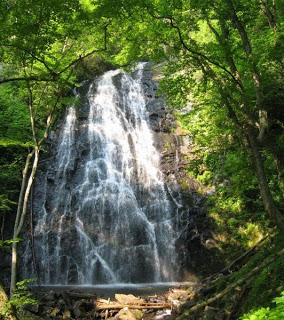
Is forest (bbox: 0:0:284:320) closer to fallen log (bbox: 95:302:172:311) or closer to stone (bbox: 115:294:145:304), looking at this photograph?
fallen log (bbox: 95:302:172:311)

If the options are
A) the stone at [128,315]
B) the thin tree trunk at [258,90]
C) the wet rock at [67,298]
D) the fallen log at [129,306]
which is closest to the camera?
the thin tree trunk at [258,90]

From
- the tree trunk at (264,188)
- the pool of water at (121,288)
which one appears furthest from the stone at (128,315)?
the tree trunk at (264,188)

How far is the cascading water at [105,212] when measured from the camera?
1339 centimetres

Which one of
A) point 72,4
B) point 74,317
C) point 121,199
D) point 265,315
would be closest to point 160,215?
point 121,199

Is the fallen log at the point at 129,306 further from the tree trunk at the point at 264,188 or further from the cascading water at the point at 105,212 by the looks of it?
the tree trunk at the point at 264,188

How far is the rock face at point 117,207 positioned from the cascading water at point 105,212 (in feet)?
0.14

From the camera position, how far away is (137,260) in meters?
13.6

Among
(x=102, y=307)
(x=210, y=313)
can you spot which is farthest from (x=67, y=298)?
(x=210, y=313)

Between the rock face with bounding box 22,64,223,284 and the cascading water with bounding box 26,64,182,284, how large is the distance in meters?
0.04

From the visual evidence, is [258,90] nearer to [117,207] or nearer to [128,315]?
[128,315]

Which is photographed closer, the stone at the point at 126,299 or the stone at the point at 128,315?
the stone at the point at 128,315

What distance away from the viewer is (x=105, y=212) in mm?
15023

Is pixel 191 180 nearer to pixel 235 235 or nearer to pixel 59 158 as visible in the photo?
pixel 235 235

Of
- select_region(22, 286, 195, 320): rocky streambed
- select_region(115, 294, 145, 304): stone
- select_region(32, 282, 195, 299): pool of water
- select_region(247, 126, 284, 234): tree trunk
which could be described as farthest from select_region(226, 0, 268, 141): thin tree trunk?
select_region(32, 282, 195, 299): pool of water
